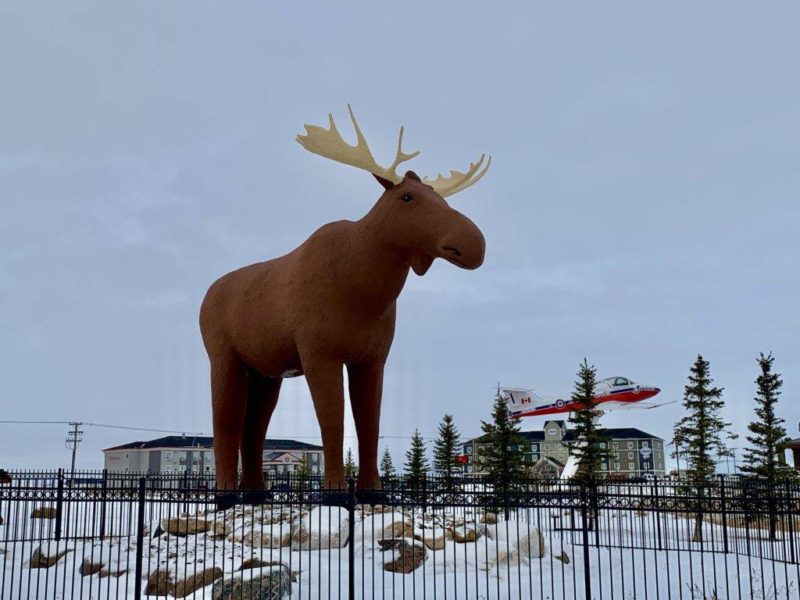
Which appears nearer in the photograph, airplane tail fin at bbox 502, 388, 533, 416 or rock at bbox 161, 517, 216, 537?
rock at bbox 161, 517, 216, 537

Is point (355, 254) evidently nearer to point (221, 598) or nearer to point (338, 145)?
point (338, 145)

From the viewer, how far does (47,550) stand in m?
10.9

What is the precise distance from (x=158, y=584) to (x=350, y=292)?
14.3ft

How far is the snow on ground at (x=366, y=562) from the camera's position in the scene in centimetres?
912

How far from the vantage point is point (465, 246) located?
32.3ft

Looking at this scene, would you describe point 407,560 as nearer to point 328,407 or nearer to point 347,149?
point 328,407

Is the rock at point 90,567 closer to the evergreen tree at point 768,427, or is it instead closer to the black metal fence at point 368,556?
the black metal fence at point 368,556

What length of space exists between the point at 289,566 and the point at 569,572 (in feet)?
12.6

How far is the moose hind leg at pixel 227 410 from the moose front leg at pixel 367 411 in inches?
80.5

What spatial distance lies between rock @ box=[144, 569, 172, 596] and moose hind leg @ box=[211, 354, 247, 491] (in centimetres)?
318

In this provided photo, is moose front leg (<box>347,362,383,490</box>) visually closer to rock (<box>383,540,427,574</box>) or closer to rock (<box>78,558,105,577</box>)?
rock (<box>383,540,427,574</box>)

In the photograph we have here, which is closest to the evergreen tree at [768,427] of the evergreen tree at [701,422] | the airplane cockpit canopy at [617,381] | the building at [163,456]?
the evergreen tree at [701,422]

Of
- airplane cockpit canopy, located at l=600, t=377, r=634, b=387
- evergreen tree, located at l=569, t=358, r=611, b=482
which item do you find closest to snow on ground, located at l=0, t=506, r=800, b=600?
evergreen tree, located at l=569, t=358, r=611, b=482

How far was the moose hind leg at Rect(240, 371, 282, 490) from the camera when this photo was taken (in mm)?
13203
